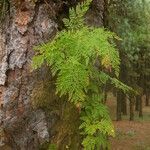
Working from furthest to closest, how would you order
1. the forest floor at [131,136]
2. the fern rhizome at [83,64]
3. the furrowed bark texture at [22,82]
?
the forest floor at [131,136], the furrowed bark texture at [22,82], the fern rhizome at [83,64]

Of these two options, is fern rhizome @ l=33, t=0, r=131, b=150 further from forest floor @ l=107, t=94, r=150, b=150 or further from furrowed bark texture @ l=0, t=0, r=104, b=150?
forest floor @ l=107, t=94, r=150, b=150

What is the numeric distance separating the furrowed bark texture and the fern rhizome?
0.61 feet

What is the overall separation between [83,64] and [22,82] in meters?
0.63

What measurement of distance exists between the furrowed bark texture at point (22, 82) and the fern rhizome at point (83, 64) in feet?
0.61

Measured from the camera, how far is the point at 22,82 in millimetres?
3139

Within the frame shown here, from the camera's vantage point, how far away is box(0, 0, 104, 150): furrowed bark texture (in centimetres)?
312

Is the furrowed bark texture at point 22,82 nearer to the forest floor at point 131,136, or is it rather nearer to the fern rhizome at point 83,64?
the fern rhizome at point 83,64

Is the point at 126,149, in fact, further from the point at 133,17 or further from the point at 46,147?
the point at 46,147

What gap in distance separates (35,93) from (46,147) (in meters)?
A: 0.48

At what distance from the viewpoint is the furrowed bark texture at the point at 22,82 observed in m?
3.12

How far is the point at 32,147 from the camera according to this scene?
3156 mm

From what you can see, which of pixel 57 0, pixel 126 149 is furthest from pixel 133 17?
pixel 57 0

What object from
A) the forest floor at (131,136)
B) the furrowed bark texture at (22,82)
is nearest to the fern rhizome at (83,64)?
the furrowed bark texture at (22,82)

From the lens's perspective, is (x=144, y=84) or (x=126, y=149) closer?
(x=126, y=149)
